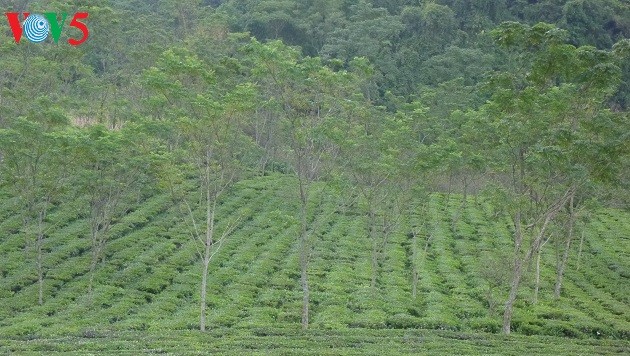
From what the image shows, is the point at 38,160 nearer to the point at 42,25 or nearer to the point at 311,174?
the point at 311,174

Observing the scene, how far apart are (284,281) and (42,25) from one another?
28.3m

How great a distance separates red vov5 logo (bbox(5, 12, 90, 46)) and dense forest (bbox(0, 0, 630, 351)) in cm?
87

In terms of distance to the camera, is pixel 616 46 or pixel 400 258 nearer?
pixel 616 46

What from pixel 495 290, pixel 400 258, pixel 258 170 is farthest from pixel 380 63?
pixel 495 290

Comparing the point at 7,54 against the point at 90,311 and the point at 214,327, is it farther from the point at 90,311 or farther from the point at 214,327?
the point at 214,327

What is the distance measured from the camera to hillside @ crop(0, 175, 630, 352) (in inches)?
1344

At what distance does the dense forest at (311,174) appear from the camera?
31125 mm

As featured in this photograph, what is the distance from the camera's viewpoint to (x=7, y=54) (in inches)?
2191

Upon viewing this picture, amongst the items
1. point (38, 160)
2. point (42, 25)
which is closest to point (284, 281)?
point (38, 160)

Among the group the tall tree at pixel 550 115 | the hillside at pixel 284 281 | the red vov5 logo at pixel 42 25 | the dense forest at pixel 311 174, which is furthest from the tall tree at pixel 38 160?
the tall tree at pixel 550 115

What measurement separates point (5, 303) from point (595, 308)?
91.8 feet

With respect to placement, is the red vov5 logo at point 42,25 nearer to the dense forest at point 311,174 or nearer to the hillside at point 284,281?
the dense forest at point 311,174

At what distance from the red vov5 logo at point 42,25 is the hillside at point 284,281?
1207cm

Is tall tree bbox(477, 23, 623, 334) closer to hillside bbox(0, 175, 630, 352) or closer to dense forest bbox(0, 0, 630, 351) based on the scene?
dense forest bbox(0, 0, 630, 351)
